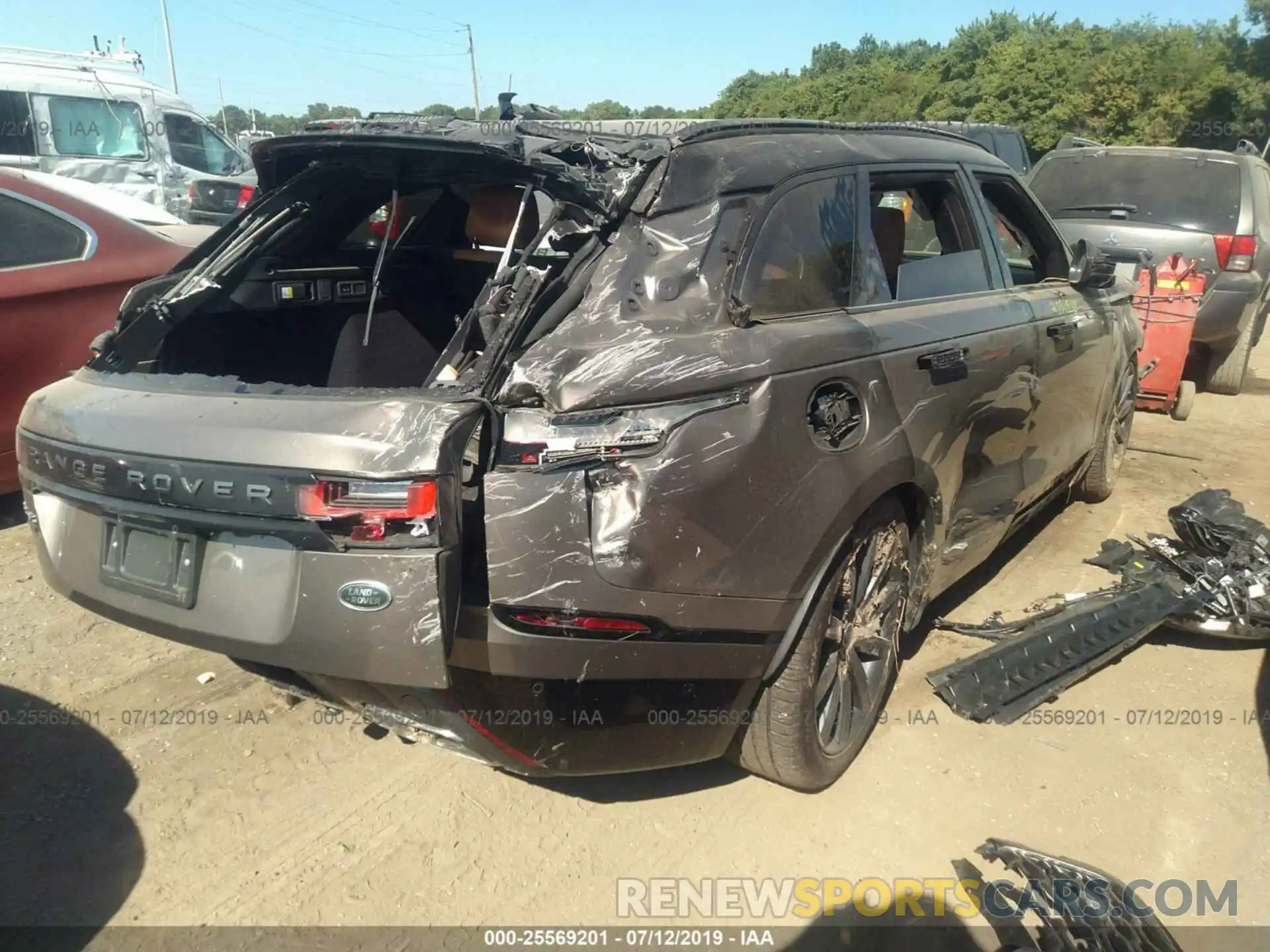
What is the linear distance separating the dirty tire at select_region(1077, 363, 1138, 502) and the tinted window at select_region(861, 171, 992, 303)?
70.0 inches

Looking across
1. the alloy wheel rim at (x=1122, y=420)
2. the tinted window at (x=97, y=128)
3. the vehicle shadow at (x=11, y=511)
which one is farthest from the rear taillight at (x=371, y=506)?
the tinted window at (x=97, y=128)

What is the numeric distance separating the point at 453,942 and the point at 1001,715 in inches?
74.7

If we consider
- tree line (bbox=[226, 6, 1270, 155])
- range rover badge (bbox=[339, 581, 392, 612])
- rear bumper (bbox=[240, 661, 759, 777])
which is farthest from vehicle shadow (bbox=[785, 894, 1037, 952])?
tree line (bbox=[226, 6, 1270, 155])

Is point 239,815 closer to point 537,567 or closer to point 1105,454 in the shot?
point 537,567

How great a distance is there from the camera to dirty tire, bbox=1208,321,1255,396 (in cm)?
809

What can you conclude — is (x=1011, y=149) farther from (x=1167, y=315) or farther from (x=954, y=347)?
(x=954, y=347)

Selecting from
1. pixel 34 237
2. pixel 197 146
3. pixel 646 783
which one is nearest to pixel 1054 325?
pixel 646 783

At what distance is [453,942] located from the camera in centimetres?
234

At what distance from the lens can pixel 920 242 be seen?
3348 mm

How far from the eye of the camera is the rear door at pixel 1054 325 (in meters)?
3.72

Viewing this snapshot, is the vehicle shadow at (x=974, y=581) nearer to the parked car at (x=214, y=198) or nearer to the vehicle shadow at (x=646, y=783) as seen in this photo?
the vehicle shadow at (x=646, y=783)

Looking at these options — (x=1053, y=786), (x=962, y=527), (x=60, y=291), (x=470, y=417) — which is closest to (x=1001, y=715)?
(x=1053, y=786)

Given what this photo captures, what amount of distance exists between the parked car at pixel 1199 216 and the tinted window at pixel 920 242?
13.8 ft

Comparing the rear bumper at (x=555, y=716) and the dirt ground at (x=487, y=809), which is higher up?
the rear bumper at (x=555, y=716)
